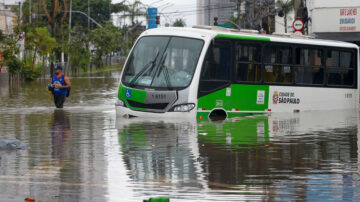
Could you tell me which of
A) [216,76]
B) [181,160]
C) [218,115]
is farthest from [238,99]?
[181,160]

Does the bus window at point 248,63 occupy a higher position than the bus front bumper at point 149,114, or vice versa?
the bus window at point 248,63

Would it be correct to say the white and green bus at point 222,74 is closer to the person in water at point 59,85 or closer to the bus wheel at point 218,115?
the bus wheel at point 218,115

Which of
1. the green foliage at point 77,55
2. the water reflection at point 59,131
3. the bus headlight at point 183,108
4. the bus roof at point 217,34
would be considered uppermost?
the green foliage at point 77,55

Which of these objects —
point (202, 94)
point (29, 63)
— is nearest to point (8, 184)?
point (202, 94)

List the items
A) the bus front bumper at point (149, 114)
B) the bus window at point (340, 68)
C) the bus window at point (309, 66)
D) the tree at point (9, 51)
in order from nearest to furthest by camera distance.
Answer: the bus front bumper at point (149, 114)
the bus window at point (309, 66)
the bus window at point (340, 68)
the tree at point (9, 51)

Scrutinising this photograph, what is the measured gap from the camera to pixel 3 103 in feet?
94.2

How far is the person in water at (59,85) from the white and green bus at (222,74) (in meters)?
2.73

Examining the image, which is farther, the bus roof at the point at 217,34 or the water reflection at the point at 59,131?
the bus roof at the point at 217,34

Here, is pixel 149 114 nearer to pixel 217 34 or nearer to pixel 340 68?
pixel 217 34

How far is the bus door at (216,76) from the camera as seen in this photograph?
68.1ft

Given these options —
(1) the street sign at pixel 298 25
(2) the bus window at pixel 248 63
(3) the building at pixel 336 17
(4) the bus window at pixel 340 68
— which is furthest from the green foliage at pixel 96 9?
(2) the bus window at pixel 248 63

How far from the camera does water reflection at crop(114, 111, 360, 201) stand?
363 inches

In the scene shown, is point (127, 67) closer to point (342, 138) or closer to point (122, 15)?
point (342, 138)

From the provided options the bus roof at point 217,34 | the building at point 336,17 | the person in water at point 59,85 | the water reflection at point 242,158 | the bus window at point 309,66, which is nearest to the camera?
the water reflection at point 242,158
